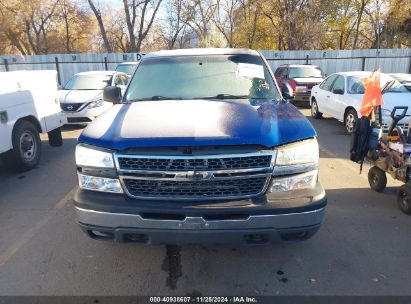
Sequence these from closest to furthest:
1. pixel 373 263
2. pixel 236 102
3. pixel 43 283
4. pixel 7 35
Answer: pixel 43 283 → pixel 373 263 → pixel 236 102 → pixel 7 35

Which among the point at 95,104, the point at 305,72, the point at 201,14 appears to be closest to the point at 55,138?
the point at 95,104

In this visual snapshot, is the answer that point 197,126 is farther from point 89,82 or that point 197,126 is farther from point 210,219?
point 89,82

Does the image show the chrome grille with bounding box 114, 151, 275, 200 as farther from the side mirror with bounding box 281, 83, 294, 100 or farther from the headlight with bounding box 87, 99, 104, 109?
the headlight with bounding box 87, 99, 104, 109

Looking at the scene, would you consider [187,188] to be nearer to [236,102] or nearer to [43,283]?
[236,102]

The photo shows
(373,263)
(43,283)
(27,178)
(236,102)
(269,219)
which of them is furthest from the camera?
(27,178)

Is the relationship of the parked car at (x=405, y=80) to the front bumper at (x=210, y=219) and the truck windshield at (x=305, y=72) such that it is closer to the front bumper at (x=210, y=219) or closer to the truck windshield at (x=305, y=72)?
the truck windshield at (x=305, y=72)

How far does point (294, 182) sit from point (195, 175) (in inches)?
30.6

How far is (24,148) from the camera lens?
6.27m

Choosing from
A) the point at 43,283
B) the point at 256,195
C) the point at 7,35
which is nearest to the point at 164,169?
the point at 256,195

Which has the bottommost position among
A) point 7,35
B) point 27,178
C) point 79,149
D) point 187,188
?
point 27,178

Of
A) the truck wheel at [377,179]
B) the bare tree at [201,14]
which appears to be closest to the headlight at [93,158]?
the truck wheel at [377,179]

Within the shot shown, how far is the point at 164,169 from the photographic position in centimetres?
263

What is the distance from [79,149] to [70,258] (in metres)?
1.24

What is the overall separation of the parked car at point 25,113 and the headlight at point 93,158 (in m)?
3.45
